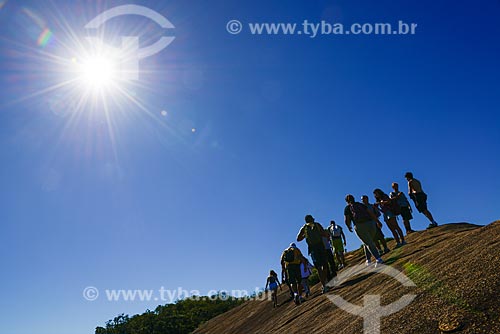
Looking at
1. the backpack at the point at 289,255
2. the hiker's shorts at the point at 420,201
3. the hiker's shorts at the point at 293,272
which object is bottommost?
the hiker's shorts at the point at 293,272

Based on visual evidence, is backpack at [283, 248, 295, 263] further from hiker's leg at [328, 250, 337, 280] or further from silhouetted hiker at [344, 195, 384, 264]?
silhouetted hiker at [344, 195, 384, 264]

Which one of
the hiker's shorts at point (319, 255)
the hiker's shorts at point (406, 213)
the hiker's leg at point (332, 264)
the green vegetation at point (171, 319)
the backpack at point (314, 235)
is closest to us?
the backpack at point (314, 235)

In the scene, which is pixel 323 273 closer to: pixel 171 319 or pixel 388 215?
pixel 388 215

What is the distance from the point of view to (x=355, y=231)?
409 inches

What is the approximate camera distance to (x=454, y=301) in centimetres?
502

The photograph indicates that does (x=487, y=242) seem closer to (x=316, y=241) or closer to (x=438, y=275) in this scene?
(x=438, y=275)

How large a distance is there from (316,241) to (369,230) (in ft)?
5.18

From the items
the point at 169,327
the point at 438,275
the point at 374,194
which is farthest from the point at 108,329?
the point at 438,275

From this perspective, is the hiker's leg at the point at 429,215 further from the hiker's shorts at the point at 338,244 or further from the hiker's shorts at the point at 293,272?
the hiker's shorts at the point at 293,272

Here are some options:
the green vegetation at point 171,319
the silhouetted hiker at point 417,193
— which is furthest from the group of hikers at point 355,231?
the green vegetation at point 171,319

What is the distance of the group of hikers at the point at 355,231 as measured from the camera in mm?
10336

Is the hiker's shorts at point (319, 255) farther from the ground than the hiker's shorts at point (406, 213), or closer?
closer

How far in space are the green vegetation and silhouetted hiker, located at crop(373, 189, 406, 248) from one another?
46572mm

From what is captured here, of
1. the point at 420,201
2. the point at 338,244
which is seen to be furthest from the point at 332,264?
the point at 420,201
